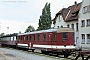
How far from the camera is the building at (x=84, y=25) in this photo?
3988 centimetres

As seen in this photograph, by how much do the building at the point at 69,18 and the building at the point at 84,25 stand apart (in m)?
1.92

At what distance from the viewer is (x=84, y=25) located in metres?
41.4

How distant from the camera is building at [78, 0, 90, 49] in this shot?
39.9 m

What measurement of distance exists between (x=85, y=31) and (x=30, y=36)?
497 inches

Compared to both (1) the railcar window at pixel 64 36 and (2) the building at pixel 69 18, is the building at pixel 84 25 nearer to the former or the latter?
(2) the building at pixel 69 18

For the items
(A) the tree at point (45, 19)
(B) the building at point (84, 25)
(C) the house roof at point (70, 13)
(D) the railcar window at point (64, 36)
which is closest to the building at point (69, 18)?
(C) the house roof at point (70, 13)

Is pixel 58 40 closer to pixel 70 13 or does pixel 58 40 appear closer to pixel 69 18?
pixel 69 18

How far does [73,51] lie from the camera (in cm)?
2252

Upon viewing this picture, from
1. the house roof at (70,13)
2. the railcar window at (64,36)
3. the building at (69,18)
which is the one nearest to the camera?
the railcar window at (64,36)

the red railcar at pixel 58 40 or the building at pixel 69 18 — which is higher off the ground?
the building at pixel 69 18

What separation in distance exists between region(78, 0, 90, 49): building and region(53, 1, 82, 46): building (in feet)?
6.30

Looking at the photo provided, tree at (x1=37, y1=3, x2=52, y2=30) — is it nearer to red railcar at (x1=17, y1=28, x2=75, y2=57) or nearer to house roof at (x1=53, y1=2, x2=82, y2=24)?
house roof at (x1=53, y1=2, x2=82, y2=24)

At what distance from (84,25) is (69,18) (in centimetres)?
692

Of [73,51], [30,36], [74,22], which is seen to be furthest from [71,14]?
[73,51]
